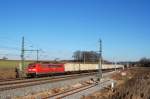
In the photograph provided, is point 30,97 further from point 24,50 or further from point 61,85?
point 24,50

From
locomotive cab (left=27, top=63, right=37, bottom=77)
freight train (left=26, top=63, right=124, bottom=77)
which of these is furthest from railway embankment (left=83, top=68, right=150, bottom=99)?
freight train (left=26, top=63, right=124, bottom=77)

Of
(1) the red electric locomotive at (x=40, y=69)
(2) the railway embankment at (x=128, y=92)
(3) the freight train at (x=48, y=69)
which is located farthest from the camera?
(3) the freight train at (x=48, y=69)

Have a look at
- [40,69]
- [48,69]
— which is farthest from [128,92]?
[48,69]

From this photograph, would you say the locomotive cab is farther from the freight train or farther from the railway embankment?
the railway embankment

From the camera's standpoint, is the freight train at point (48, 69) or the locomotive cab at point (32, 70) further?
the freight train at point (48, 69)

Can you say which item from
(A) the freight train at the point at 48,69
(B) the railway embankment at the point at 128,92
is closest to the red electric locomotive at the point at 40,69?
(A) the freight train at the point at 48,69

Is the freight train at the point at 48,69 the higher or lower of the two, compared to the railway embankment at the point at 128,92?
higher

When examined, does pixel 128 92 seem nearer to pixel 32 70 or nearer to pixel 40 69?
pixel 32 70

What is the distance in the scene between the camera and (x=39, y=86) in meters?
27.8

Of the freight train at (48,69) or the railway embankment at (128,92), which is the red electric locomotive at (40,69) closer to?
Result: the freight train at (48,69)

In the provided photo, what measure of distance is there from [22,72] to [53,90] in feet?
78.6

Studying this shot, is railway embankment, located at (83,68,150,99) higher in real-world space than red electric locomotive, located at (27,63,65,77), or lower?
lower

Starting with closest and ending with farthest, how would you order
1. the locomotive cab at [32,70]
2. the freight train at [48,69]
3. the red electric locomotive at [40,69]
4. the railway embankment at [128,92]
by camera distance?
1. the railway embankment at [128,92]
2. the locomotive cab at [32,70]
3. the red electric locomotive at [40,69]
4. the freight train at [48,69]

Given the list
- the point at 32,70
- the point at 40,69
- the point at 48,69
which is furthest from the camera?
the point at 48,69
